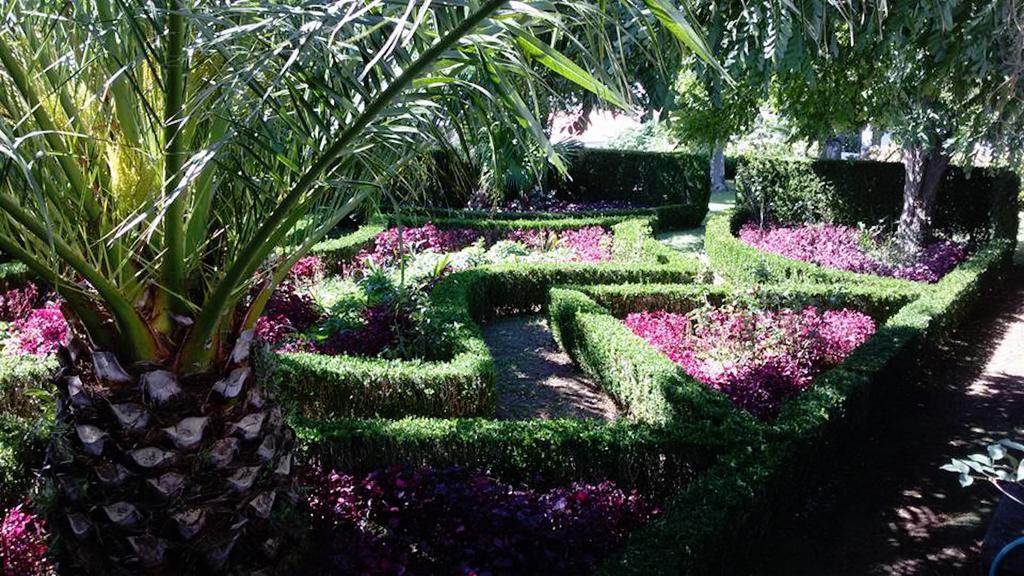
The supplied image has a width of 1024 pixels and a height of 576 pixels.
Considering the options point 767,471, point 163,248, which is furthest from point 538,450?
point 163,248

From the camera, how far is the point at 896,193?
1473 centimetres

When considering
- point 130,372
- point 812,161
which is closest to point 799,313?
point 130,372

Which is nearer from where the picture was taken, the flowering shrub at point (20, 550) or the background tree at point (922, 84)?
the flowering shrub at point (20, 550)

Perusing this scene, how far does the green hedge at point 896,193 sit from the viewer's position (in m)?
13.4

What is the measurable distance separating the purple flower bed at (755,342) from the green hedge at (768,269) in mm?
1199

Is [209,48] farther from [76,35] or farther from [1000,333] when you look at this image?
[1000,333]

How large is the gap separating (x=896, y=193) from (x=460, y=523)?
13592mm

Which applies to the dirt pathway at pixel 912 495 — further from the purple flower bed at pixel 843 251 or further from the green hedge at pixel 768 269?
the purple flower bed at pixel 843 251

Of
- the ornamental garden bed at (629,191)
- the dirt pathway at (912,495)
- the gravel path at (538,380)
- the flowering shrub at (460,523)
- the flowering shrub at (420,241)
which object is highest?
the ornamental garden bed at (629,191)

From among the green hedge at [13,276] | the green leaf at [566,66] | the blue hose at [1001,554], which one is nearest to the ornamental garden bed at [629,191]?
→ the green hedge at [13,276]

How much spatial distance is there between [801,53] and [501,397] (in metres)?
4.13

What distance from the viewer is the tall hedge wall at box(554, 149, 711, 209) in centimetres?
1900

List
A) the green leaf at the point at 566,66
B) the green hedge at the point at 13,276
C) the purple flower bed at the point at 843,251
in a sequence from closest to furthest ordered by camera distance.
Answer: the green leaf at the point at 566,66
the green hedge at the point at 13,276
the purple flower bed at the point at 843,251

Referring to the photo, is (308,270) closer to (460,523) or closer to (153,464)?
(460,523)
